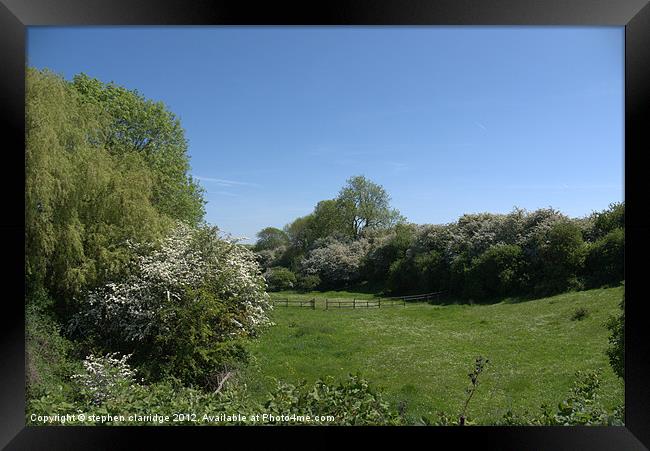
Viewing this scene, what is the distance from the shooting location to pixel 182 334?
3.43 m

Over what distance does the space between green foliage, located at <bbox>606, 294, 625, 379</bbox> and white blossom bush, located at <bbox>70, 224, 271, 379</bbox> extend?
2834 millimetres

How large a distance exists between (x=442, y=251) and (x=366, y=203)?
2.52ft

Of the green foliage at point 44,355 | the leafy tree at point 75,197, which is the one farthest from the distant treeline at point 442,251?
the green foliage at point 44,355

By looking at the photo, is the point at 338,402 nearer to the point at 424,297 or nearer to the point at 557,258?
the point at 424,297

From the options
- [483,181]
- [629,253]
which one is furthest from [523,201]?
[629,253]

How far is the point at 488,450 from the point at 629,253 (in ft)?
6.09

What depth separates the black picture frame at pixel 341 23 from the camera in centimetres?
277

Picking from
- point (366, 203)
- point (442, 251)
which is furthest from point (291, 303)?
point (442, 251)

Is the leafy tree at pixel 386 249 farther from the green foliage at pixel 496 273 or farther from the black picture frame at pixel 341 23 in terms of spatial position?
the black picture frame at pixel 341 23

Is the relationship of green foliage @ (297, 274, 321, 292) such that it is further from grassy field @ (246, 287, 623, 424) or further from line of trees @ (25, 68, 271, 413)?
line of trees @ (25, 68, 271, 413)

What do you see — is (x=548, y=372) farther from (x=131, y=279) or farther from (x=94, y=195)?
(x=94, y=195)

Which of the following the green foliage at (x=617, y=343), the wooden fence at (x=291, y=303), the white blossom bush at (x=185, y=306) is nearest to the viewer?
the green foliage at (x=617, y=343)

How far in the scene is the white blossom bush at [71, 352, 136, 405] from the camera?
3.20 metres

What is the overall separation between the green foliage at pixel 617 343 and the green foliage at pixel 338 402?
179 cm
